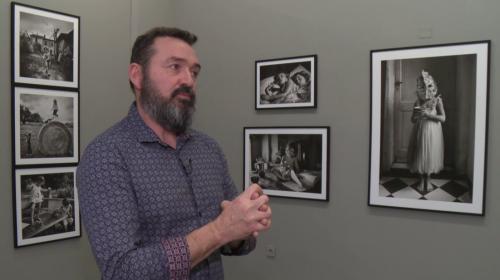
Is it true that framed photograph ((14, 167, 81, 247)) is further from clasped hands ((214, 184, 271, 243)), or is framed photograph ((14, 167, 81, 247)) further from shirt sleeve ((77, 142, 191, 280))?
clasped hands ((214, 184, 271, 243))

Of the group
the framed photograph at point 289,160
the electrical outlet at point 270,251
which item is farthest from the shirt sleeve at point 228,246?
the electrical outlet at point 270,251

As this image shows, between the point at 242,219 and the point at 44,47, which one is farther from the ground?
the point at 44,47

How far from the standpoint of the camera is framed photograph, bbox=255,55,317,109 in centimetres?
266

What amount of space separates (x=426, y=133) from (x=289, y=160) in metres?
0.92

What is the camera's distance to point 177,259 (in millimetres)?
1147

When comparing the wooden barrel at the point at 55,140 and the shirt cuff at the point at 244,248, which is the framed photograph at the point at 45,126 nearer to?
the wooden barrel at the point at 55,140

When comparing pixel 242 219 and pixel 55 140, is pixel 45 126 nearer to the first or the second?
pixel 55 140

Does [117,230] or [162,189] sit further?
[162,189]

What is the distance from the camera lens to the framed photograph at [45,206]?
2.30m

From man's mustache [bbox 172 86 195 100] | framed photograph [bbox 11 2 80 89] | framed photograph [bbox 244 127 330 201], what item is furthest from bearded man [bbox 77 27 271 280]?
framed photograph [bbox 11 2 80 89]

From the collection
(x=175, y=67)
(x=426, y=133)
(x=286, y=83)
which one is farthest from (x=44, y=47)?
(x=426, y=133)

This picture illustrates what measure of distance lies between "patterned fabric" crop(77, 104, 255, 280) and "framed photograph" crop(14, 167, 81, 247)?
1.28 meters

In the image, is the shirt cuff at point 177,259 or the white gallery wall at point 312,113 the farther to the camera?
the white gallery wall at point 312,113

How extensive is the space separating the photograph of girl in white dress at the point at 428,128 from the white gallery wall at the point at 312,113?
0.11 meters
